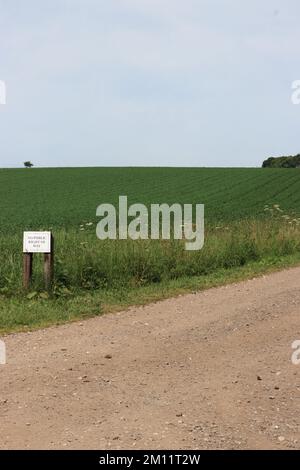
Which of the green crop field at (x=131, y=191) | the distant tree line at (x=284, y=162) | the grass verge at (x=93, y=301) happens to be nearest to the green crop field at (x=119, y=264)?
the grass verge at (x=93, y=301)

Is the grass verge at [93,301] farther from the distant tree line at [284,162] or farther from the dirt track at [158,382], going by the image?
the distant tree line at [284,162]

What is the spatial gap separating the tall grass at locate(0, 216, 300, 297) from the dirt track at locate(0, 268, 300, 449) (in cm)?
211

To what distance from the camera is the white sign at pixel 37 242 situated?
31.7 ft

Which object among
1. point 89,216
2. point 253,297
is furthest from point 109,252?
point 89,216

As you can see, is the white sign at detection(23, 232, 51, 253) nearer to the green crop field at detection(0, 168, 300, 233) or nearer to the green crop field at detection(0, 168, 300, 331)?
the green crop field at detection(0, 168, 300, 331)

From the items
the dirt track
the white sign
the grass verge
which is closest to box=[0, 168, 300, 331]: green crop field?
the grass verge

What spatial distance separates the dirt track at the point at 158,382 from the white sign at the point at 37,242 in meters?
2.00

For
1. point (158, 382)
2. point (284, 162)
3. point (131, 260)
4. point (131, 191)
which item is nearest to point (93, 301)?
point (131, 260)

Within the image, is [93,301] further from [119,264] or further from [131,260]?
[131,260]

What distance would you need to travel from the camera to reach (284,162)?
106 meters

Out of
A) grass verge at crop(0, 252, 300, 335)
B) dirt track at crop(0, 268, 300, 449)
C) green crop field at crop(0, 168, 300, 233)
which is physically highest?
green crop field at crop(0, 168, 300, 233)

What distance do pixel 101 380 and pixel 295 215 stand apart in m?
24.1

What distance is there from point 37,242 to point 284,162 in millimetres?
100888

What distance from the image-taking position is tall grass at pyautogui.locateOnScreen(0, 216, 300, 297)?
10.3m
